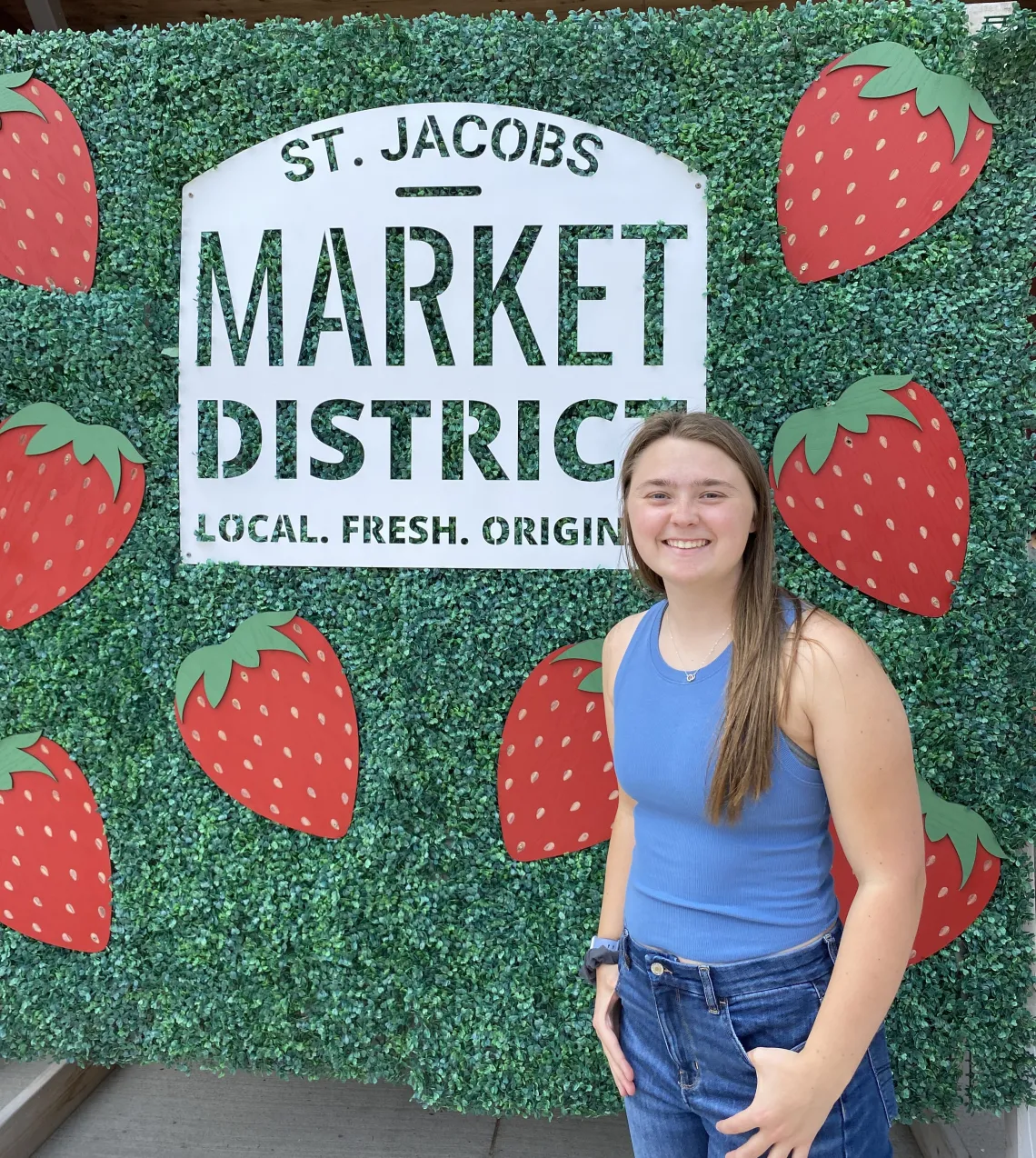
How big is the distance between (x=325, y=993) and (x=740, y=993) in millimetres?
1278

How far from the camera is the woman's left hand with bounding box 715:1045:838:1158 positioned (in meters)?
0.90

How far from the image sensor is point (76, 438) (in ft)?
6.41

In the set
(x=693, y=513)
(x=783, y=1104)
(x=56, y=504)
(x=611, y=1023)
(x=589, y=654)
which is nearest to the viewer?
(x=783, y=1104)

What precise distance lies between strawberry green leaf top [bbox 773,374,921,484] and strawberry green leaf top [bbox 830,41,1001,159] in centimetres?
50

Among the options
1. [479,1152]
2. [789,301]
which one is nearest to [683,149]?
[789,301]

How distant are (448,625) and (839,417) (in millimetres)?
969

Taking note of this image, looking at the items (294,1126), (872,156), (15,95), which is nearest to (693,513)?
(872,156)

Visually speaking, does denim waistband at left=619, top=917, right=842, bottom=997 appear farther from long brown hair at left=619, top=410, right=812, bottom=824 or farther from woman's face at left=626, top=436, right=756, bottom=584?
woman's face at left=626, top=436, right=756, bottom=584

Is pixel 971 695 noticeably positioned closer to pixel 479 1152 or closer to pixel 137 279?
pixel 479 1152

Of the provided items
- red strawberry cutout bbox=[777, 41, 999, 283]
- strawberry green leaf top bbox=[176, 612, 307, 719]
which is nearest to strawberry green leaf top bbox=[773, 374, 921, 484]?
red strawberry cutout bbox=[777, 41, 999, 283]

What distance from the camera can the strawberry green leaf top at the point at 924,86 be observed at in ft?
5.65

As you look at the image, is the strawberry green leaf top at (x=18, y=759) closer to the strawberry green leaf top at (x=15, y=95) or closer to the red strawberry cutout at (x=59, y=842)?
the red strawberry cutout at (x=59, y=842)

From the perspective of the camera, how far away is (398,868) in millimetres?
1912

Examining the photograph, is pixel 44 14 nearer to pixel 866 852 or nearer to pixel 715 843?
pixel 715 843
